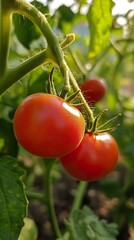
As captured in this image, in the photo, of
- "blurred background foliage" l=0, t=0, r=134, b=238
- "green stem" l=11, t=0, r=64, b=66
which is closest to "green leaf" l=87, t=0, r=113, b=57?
"blurred background foliage" l=0, t=0, r=134, b=238

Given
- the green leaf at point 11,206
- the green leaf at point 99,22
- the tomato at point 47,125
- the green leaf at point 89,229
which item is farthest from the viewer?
the green leaf at point 89,229

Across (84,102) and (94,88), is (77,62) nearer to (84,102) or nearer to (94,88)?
(94,88)

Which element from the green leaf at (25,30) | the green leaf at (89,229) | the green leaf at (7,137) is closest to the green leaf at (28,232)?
the green leaf at (89,229)

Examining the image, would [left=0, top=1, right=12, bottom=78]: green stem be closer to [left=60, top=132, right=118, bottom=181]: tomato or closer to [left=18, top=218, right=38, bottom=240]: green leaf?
[left=60, top=132, right=118, bottom=181]: tomato

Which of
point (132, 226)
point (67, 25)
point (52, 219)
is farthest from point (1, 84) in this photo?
point (132, 226)

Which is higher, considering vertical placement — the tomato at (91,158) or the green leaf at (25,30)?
the green leaf at (25,30)

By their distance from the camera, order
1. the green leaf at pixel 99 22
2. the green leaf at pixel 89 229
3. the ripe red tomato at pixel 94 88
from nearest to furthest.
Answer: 1. the green leaf at pixel 99 22
2. the green leaf at pixel 89 229
3. the ripe red tomato at pixel 94 88

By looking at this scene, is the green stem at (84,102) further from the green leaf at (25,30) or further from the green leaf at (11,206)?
the green leaf at (25,30)

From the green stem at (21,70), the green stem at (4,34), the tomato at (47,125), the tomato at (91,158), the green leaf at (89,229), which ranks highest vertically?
the green stem at (4,34)
